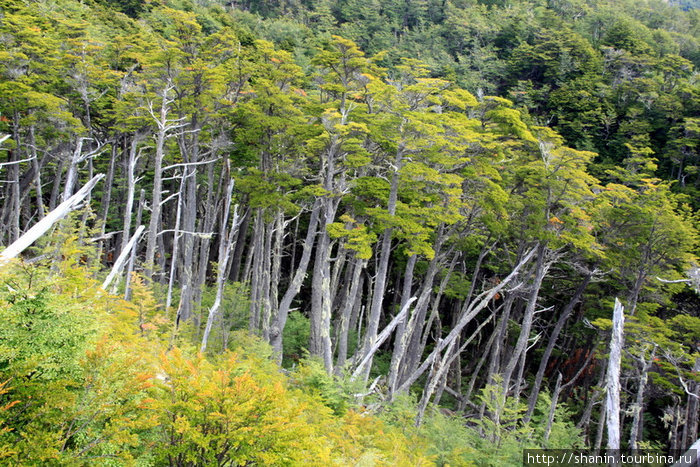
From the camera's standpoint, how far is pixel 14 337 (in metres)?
4.17

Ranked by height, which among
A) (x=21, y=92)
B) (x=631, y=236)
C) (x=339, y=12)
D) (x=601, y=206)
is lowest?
(x=631, y=236)

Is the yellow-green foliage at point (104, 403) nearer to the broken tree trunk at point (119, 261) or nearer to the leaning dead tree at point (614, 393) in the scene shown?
the broken tree trunk at point (119, 261)

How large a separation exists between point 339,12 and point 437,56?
14645 millimetres

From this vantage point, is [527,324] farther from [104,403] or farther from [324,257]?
[104,403]

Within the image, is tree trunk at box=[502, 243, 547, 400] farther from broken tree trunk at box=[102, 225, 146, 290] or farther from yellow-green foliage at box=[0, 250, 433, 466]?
broken tree trunk at box=[102, 225, 146, 290]

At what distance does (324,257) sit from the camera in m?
14.5

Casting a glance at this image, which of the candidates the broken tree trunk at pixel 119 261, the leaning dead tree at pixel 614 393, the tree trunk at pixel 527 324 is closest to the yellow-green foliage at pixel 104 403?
the broken tree trunk at pixel 119 261

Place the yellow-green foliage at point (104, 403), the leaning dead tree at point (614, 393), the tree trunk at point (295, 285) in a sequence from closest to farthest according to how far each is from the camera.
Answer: the yellow-green foliage at point (104, 403) < the leaning dead tree at point (614, 393) < the tree trunk at point (295, 285)

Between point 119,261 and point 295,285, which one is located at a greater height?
point 119,261

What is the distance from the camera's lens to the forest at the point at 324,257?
516 centimetres

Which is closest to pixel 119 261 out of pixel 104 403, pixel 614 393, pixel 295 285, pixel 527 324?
pixel 104 403

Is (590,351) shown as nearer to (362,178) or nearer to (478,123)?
(478,123)

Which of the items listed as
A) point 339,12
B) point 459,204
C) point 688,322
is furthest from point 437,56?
point 688,322

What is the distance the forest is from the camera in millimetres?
5164
